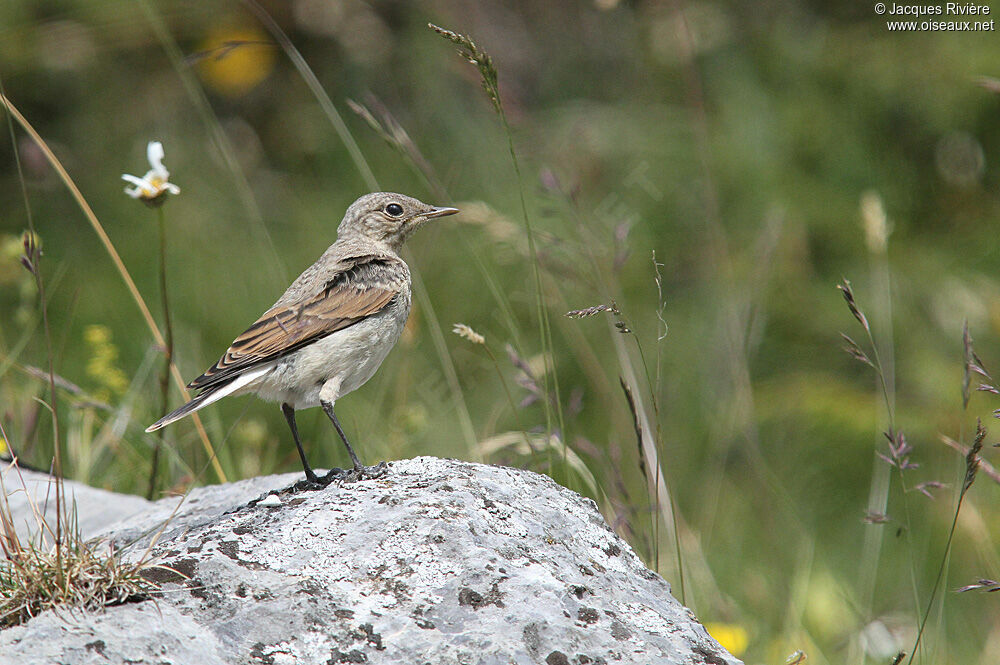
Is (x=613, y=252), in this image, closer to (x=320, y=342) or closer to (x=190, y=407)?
(x=320, y=342)

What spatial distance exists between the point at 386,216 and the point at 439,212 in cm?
27

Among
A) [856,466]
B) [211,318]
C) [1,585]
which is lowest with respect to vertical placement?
[856,466]

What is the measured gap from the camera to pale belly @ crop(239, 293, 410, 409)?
411 cm

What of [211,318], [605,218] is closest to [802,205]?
[605,218]

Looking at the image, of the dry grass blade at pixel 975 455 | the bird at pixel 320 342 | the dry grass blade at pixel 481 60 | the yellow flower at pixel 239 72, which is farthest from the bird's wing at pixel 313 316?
the yellow flower at pixel 239 72

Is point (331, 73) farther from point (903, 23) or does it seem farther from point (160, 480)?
point (160, 480)

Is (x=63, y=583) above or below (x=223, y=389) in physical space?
above

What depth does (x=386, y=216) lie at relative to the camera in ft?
16.4

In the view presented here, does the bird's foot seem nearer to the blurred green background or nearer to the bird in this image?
the bird

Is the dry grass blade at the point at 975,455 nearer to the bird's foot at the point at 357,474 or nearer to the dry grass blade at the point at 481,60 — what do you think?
the bird's foot at the point at 357,474

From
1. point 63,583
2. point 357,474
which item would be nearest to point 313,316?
point 357,474

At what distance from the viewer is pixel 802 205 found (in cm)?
784

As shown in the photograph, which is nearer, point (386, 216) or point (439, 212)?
point (439, 212)

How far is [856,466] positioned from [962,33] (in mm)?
3324
